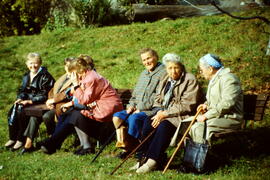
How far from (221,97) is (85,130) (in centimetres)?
228

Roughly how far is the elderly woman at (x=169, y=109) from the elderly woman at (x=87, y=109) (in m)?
0.86

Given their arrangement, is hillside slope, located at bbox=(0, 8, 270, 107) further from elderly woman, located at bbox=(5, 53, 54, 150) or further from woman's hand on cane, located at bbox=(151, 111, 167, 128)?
woman's hand on cane, located at bbox=(151, 111, 167, 128)

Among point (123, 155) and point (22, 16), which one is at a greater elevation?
point (22, 16)

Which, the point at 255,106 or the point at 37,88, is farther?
the point at 37,88

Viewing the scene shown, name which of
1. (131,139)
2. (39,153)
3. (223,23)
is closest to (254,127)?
(131,139)

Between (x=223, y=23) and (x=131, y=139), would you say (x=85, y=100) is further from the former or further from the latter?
(x=223, y=23)

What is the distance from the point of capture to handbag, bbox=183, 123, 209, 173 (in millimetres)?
4199

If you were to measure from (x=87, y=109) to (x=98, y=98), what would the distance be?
25 cm

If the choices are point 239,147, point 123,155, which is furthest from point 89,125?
point 239,147

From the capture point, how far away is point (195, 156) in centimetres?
424

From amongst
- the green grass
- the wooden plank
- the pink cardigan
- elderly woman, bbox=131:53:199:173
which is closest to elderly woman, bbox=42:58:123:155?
the pink cardigan

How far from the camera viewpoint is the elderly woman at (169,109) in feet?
14.7

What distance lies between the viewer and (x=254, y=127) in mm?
5621

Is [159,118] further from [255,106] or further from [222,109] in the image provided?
[255,106]
